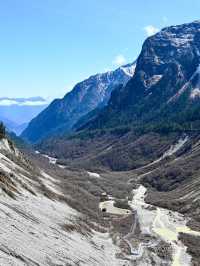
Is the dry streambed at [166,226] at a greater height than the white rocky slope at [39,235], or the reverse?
the white rocky slope at [39,235]

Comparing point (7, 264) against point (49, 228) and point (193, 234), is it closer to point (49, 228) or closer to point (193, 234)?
point (49, 228)

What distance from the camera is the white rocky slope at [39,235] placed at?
1998 inches

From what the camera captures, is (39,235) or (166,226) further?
(166,226)

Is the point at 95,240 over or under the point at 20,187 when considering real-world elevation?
under

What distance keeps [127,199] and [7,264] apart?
351 ft

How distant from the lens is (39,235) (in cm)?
5931

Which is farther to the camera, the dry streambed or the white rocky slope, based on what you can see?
the dry streambed

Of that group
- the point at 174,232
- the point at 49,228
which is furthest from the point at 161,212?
the point at 49,228

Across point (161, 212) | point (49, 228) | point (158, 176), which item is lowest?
point (158, 176)

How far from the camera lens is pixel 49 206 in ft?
262

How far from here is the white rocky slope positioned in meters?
50.8

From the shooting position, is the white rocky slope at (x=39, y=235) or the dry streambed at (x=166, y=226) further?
the dry streambed at (x=166, y=226)

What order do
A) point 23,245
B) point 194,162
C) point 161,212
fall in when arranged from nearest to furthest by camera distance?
point 23,245 → point 161,212 → point 194,162

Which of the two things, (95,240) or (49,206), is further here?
(49,206)
